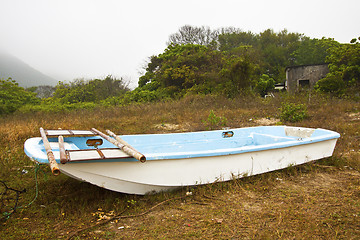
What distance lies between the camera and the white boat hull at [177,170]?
8.25 feet

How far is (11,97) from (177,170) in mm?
13490

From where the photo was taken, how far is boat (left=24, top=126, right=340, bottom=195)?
2398 mm

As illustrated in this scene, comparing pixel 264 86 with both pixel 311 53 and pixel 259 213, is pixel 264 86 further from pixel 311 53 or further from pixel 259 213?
pixel 259 213

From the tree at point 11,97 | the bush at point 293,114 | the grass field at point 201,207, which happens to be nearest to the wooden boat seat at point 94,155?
the grass field at point 201,207

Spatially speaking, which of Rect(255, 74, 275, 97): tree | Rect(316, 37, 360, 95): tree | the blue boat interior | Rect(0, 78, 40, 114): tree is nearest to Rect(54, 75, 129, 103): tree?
Rect(0, 78, 40, 114): tree

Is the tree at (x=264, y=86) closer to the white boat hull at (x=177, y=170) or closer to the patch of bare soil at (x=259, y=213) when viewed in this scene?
the white boat hull at (x=177, y=170)

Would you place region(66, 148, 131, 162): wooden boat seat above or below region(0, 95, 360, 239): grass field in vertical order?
above

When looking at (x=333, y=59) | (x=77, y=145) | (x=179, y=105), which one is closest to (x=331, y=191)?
(x=77, y=145)

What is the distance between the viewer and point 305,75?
1758 centimetres

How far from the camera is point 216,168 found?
301 centimetres

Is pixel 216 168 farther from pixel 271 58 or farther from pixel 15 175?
pixel 271 58

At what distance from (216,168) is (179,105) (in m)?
7.59

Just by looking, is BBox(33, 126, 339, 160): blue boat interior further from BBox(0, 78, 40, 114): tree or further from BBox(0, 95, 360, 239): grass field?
BBox(0, 78, 40, 114): tree

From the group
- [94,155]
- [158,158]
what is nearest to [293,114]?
[158,158]
